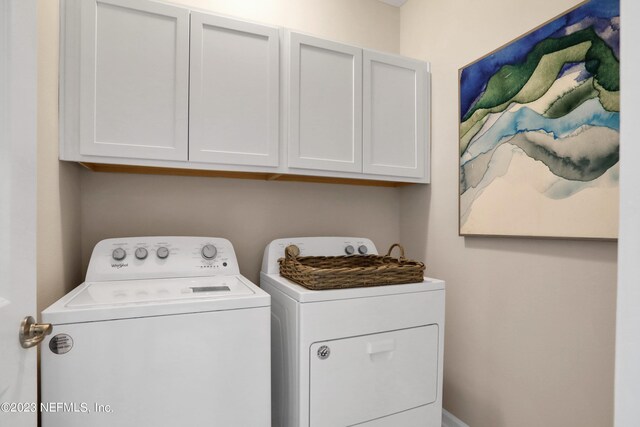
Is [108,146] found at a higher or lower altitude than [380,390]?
higher

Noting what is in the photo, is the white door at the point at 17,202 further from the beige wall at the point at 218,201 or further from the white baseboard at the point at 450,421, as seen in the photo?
the white baseboard at the point at 450,421

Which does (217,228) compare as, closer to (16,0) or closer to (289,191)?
(289,191)

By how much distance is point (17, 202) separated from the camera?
72 cm

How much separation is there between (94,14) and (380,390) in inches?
77.7

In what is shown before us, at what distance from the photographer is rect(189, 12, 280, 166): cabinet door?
5.04 ft

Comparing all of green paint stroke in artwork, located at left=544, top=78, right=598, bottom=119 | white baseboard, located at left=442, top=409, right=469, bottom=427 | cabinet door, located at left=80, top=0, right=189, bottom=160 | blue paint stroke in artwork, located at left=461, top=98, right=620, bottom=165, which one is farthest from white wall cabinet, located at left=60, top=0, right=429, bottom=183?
white baseboard, located at left=442, top=409, right=469, bottom=427

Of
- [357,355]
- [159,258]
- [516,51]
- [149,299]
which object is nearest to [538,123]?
[516,51]

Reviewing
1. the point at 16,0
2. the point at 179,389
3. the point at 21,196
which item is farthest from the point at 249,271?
the point at 16,0

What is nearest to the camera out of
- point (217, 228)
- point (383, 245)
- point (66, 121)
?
point (66, 121)

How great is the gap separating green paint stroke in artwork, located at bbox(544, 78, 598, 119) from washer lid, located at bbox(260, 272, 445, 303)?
0.86 m

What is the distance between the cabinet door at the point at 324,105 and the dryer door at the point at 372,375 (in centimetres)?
89

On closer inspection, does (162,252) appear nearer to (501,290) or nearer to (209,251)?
(209,251)

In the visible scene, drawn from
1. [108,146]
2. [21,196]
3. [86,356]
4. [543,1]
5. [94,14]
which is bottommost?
[86,356]

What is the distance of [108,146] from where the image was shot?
4.59ft
